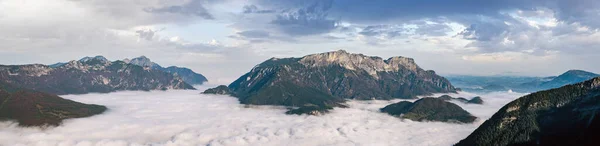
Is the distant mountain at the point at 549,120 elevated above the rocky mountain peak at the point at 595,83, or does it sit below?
below

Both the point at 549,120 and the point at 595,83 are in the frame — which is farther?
the point at 595,83

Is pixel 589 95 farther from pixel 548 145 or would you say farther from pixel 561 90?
pixel 548 145

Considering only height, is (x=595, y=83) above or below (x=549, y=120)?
above

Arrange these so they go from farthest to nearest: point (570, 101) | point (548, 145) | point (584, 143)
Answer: point (570, 101), point (548, 145), point (584, 143)

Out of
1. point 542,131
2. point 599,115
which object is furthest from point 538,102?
point 599,115

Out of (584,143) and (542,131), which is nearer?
(584,143)

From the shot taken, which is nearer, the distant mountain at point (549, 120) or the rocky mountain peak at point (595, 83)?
the distant mountain at point (549, 120)

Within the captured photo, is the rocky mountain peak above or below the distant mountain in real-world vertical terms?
above

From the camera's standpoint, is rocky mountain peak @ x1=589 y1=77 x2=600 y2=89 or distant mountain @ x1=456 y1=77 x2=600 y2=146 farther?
rocky mountain peak @ x1=589 y1=77 x2=600 y2=89
